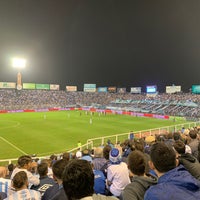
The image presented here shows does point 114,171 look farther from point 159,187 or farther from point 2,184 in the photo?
point 2,184

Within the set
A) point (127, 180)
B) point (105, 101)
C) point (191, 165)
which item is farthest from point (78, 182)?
point (105, 101)

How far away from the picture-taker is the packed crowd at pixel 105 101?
58.2 meters

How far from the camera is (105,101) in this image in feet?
284

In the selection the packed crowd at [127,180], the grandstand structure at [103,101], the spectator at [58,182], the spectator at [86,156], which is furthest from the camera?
the grandstand structure at [103,101]

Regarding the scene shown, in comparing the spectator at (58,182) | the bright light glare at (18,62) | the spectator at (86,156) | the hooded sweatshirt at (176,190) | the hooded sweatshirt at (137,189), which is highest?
the bright light glare at (18,62)

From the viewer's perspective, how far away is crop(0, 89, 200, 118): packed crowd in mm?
58250

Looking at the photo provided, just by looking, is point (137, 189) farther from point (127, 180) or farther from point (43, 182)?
point (43, 182)

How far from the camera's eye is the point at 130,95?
273 ft

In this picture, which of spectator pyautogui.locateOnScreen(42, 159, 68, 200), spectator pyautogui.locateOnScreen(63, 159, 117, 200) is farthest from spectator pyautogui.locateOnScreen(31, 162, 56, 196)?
spectator pyautogui.locateOnScreen(63, 159, 117, 200)

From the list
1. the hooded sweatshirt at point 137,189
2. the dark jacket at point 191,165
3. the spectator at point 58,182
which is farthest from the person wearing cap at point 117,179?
the hooded sweatshirt at point 137,189

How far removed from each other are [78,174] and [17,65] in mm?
82157

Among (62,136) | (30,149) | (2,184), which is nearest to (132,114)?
(62,136)

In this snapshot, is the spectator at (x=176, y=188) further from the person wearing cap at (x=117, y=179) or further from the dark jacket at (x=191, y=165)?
the person wearing cap at (x=117, y=179)

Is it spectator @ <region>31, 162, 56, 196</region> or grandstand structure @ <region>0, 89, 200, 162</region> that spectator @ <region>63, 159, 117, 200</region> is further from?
grandstand structure @ <region>0, 89, 200, 162</region>
